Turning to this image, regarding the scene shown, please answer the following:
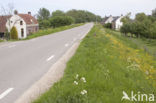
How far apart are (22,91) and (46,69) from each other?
90.8 inches

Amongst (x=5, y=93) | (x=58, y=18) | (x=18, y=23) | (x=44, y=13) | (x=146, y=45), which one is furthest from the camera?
(x=44, y=13)

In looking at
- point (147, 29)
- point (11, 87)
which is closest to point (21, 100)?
point (11, 87)

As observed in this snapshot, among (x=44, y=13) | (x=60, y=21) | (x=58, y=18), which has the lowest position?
(x=60, y=21)

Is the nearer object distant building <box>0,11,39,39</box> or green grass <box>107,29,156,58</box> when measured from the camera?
green grass <box>107,29,156,58</box>

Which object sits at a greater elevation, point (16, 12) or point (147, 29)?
point (16, 12)

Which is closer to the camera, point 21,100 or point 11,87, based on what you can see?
point 21,100

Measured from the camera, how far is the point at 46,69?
728cm

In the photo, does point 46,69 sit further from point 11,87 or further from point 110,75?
point 110,75

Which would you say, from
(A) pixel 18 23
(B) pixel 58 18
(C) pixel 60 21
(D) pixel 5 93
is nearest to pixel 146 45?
(A) pixel 18 23

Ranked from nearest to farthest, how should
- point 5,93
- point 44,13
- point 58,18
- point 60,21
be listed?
1. point 5,93
2. point 58,18
3. point 60,21
4. point 44,13

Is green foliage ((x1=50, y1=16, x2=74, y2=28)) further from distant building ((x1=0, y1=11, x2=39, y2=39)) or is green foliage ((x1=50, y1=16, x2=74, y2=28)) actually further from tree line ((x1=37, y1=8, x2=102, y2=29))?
distant building ((x1=0, y1=11, x2=39, y2=39))

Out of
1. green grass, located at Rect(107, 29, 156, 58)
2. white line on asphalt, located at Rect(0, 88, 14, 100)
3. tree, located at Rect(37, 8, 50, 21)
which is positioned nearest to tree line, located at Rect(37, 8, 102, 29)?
tree, located at Rect(37, 8, 50, 21)

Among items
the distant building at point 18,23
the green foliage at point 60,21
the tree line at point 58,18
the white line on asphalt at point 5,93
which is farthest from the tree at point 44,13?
the white line on asphalt at point 5,93

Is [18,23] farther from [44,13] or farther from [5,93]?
Answer: [44,13]
